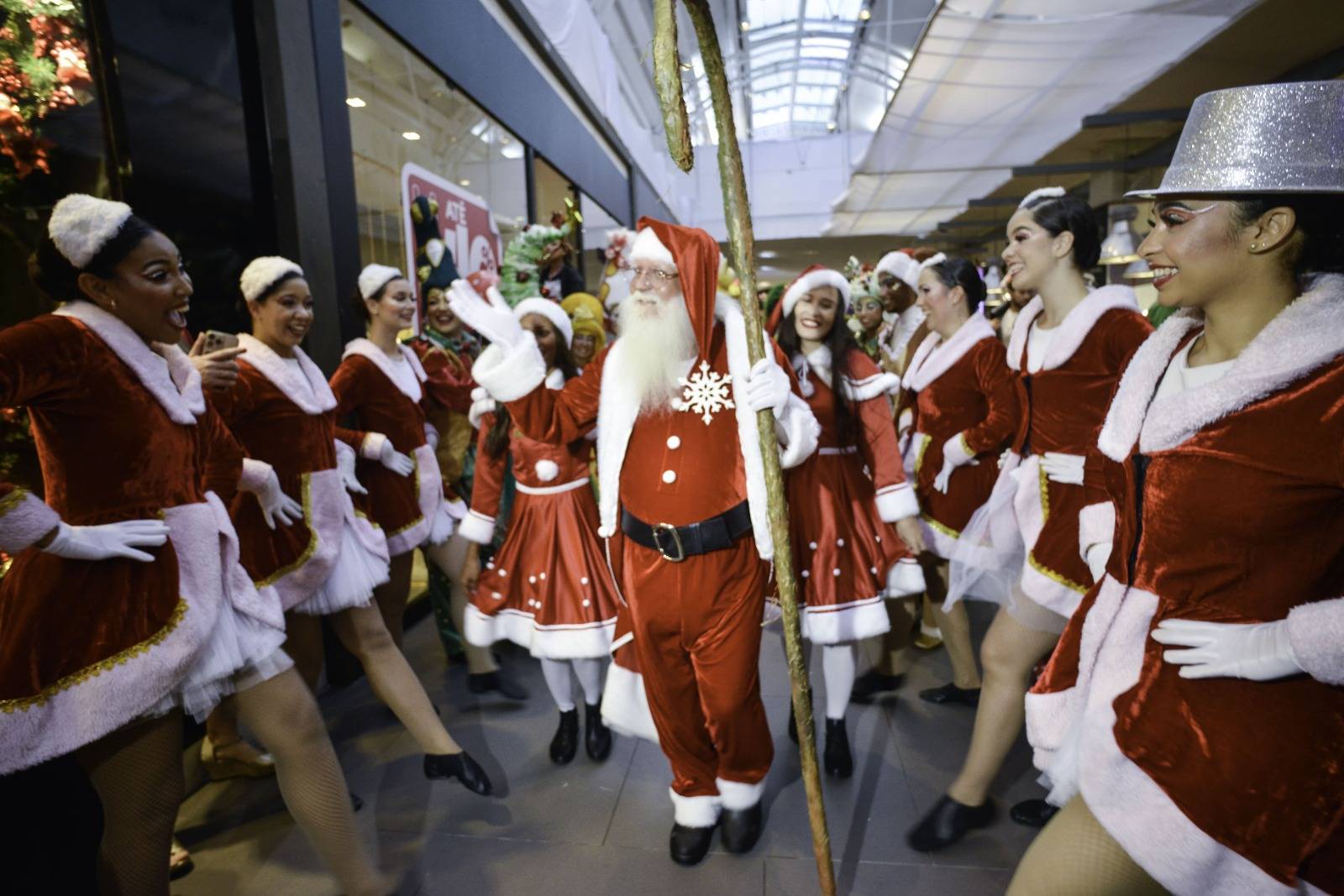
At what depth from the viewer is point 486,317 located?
7.74 ft

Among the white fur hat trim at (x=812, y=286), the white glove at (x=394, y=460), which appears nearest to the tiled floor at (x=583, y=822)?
the white glove at (x=394, y=460)

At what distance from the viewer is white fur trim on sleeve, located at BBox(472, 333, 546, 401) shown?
2.37 meters

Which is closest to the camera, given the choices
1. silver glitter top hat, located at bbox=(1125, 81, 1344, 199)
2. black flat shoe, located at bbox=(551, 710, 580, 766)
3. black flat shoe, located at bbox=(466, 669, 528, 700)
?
silver glitter top hat, located at bbox=(1125, 81, 1344, 199)

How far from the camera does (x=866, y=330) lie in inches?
227

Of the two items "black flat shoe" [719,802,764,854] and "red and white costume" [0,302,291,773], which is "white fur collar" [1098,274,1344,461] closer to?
"black flat shoe" [719,802,764,854]

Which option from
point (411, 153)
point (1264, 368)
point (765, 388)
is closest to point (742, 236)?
point (765, 388)

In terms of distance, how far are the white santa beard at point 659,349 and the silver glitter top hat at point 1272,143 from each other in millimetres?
1311

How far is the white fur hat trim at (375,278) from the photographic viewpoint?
327 centimetres

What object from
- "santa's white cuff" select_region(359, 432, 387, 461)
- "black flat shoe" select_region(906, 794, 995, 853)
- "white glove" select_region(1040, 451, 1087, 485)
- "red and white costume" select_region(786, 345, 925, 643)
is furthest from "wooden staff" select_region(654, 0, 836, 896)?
"santa's white cuff" select_region(359, 432, 387, 461)

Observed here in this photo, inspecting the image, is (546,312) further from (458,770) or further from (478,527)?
(458,770)

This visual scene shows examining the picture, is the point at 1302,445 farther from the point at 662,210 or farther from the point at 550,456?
the point at 662,210

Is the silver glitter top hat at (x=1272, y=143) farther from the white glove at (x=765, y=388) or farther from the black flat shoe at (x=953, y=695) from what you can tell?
the black flat shoe at (x=953, y=695)

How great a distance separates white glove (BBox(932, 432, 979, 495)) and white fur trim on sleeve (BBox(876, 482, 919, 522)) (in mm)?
438

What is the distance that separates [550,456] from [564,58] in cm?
515
